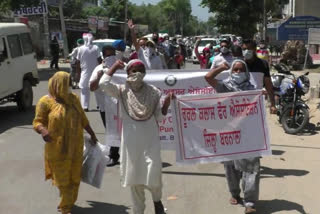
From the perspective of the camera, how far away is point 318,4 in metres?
32.4

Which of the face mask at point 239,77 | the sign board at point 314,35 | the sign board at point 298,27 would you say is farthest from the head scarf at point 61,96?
the sign board at point 298,27

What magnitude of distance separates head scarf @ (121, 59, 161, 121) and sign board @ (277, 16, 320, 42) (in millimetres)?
12499

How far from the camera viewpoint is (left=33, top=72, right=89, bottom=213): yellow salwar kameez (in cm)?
468

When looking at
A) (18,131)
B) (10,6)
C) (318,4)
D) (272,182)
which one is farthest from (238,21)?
(272,182)

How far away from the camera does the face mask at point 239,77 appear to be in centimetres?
508

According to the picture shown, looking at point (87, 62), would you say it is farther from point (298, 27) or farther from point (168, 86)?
point (298, 27)

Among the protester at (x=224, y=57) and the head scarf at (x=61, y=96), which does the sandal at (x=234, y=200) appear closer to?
the head scarf at (x=61, y=96)

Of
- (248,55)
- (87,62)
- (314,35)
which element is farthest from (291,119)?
(314,35)

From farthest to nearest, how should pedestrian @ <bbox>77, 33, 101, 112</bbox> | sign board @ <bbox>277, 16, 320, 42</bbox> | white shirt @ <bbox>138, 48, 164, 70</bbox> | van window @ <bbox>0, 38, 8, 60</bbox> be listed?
sign board @ <bbox>277, 16, 320, 42</bbox> < pedestrian @ <bbox>77, 33, 101, 112</bbox> < van window @ <bbox>0, 38, 8, 60</bbox> < white shirt @ <bbox>138, 48, 164, 70</bbox>

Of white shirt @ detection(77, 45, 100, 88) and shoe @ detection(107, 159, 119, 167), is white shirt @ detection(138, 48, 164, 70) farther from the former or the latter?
white shirt @ detection(77, 45, 100, 88)

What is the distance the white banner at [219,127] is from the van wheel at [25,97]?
765 centimetres

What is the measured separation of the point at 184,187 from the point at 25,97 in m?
7.23

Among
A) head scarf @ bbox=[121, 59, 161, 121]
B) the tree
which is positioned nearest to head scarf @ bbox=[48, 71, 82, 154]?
head scarf @ bbox=[121, 59, 161, 121]

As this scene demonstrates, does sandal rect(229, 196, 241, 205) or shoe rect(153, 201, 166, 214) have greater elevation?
shoe rect(153, 201, 166, 214)
